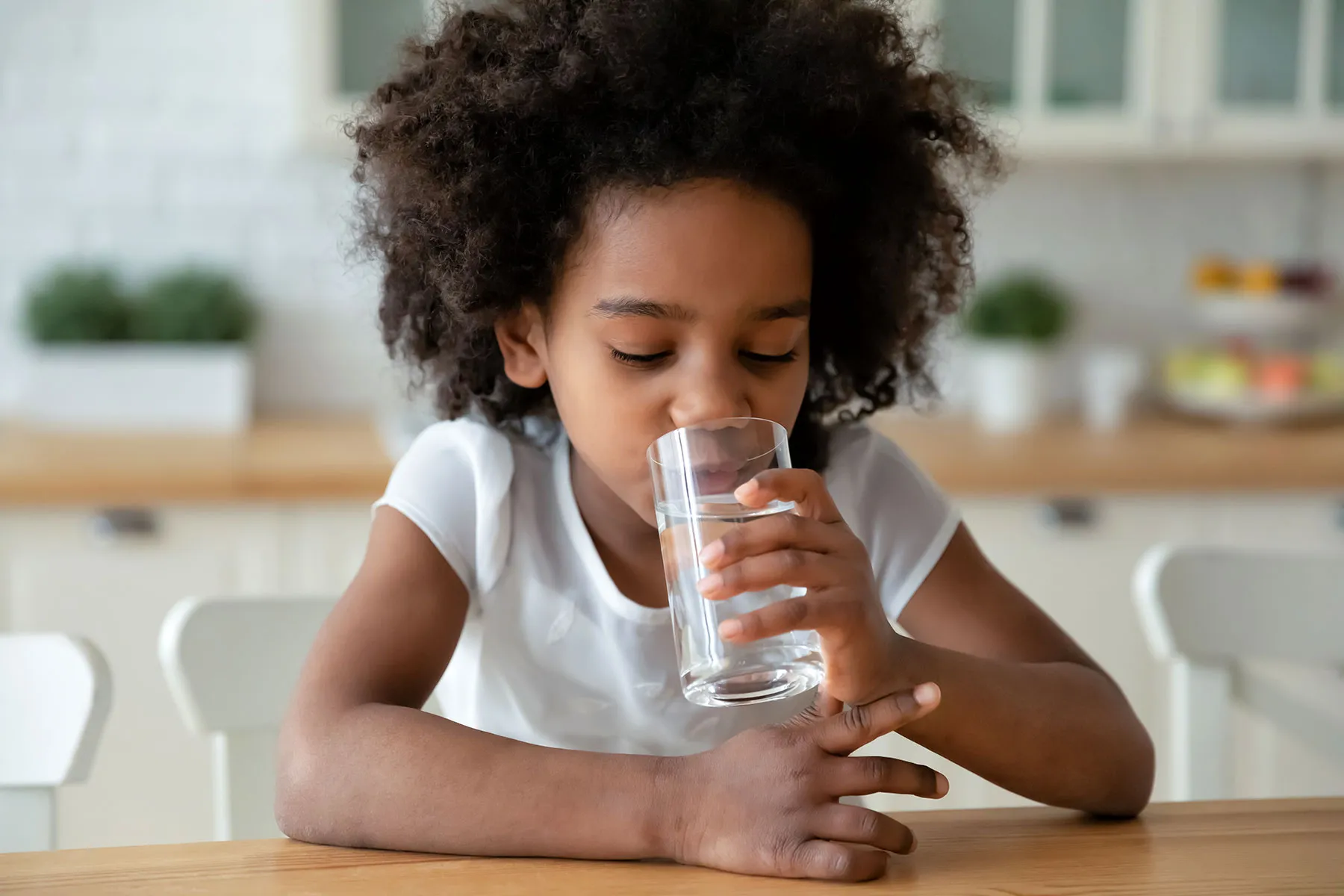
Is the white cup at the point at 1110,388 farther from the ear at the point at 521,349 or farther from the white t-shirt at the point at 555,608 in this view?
the ear at the point at 521,349

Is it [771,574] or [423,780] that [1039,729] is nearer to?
[771,574]

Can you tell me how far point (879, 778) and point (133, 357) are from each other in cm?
235

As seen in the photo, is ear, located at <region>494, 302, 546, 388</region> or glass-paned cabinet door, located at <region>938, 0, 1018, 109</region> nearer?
ear, located at <region>494, 302, 546, 388</region>

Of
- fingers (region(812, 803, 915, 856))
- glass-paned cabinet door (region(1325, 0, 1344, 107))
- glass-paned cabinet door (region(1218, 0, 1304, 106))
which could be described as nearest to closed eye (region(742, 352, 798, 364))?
fingers (region(812, 803, 915, 856))

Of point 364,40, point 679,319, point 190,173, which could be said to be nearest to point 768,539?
point 679,319

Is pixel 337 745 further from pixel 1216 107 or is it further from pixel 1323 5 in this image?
pixel 1323 5

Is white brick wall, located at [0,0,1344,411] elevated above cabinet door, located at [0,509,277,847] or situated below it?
above

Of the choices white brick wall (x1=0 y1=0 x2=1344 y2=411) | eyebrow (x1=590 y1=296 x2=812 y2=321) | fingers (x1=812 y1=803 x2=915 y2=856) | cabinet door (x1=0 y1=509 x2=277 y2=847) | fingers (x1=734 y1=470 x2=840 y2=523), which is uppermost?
white brick wall (x1=0 y1=0 x2=1344 y2=411)

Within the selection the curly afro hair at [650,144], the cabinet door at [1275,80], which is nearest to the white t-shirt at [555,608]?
the curly afro hair at [650,144]

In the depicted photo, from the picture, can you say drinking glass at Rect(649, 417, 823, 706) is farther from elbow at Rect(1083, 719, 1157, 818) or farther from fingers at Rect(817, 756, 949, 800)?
elbow at Rect(1083, 719, 1157, 818)

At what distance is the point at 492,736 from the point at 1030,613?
0.50m

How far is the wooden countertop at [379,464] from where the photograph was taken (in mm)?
2311

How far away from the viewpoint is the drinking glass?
83 cm

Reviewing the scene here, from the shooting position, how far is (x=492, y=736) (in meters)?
0.92
